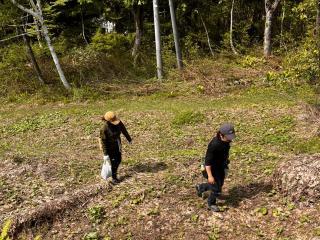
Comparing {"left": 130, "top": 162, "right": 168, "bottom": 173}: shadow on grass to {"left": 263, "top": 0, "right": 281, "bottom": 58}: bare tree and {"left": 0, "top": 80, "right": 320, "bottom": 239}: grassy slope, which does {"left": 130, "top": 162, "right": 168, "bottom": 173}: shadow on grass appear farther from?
{"left": 263, "top": 0, "right": 281, "bottom": 58}: bare tree

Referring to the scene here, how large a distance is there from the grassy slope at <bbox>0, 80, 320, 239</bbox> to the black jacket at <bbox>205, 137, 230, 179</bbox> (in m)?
0.95

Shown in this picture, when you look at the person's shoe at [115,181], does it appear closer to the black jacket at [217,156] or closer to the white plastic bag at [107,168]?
the white plastic bag at [107,168]

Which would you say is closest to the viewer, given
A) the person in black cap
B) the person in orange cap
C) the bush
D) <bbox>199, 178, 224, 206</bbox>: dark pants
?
the person in black cap

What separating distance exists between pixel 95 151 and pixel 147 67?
11711 mm

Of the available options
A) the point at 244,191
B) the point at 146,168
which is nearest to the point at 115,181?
Result: the point at 146,168

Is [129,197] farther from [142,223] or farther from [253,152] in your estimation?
A: [253,152]

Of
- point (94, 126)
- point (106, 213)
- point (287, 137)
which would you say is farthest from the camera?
point (94, 126)

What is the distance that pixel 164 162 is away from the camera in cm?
1238

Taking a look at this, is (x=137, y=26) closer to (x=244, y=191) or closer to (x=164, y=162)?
(x=164, y=162)

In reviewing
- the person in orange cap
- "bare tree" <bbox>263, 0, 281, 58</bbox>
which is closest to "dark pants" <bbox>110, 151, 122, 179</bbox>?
the person in orange cap

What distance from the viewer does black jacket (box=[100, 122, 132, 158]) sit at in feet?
34.3

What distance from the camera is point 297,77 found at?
14680 millimetres

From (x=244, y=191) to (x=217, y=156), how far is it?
70.3 inches

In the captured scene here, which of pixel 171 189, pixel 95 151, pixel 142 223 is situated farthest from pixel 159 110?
pixel 142 223
